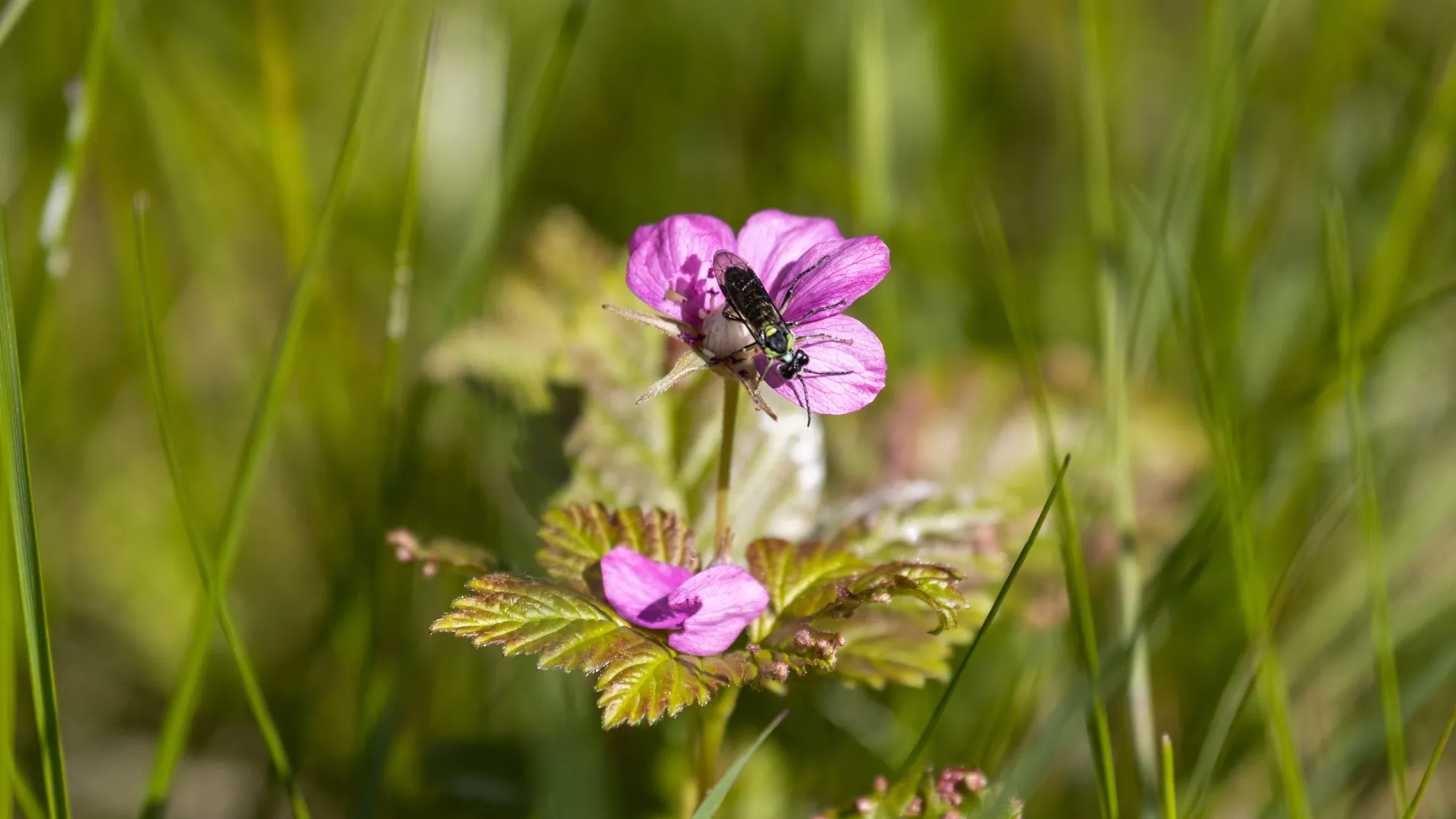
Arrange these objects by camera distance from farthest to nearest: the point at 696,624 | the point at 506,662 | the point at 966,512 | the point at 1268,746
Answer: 1. the point at 506,662
2. the point at 966,512
3. the point at 1268,746
4. the point at 696,624

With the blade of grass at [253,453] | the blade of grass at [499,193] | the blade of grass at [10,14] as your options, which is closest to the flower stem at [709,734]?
the blade of grass at [253,453]

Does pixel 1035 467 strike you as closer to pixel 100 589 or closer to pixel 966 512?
pixel 966 512

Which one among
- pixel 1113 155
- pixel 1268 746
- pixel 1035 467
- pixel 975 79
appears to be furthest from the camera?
pixel 975 79

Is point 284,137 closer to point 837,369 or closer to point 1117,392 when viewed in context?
point 837,369

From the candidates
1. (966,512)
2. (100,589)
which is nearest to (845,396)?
(966,512)

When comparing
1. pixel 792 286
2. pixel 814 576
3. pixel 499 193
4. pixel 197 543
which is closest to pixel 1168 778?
pixel 814 576

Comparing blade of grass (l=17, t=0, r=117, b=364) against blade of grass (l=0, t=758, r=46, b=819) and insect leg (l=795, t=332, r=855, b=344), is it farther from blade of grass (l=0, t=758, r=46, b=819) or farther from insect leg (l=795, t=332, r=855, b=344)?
insect leg (l=795, t=332, r=855, b=344)
